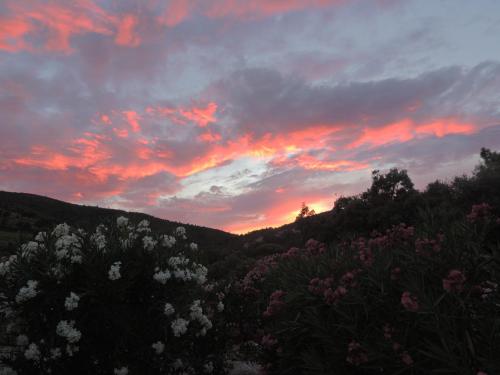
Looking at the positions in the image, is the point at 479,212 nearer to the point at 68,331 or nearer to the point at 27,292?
the point at 68,331

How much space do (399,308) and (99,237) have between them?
14.0 feet

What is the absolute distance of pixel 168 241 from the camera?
668 cm

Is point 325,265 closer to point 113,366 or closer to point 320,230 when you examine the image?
point 113,366

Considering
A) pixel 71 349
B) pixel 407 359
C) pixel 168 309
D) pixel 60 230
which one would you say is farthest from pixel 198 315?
pixel 407 359

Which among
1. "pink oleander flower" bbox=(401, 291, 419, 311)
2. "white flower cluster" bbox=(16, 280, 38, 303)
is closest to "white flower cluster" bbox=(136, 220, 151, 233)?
"white flower cluster" bbox=(16, 280, 38, 303)

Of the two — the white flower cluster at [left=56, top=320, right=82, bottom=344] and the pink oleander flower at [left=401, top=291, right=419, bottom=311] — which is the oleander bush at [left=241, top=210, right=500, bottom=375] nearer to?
the pink oleander flower at [left=401, top=291, right=419, bottom=311]

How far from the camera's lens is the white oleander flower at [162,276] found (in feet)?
19.3

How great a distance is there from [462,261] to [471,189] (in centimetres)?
3124

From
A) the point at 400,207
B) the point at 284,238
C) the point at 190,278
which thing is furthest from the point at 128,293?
the point at 284,238

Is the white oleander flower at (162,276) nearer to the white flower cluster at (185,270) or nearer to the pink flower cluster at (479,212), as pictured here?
the white flower cluster at (185,270)

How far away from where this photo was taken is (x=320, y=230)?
39.0 meters

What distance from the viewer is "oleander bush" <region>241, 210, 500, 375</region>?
12.9 feet

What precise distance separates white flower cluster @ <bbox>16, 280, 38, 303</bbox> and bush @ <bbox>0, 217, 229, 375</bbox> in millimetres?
12

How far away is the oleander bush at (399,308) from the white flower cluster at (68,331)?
103 inches
